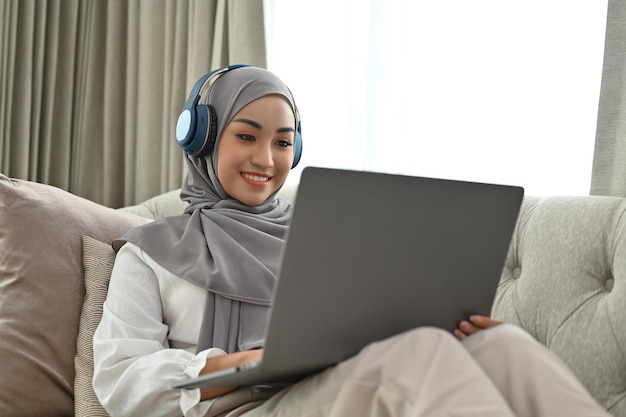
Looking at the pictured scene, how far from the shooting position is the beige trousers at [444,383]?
36.5 inches

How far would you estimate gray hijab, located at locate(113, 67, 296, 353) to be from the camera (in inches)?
58.8

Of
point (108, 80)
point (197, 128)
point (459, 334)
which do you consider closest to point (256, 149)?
point (197, 128)

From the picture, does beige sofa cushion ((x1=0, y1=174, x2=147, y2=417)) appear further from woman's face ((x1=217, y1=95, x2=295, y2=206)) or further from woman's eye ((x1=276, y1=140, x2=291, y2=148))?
woman's eye ((x1=276, y1=140, x2=291, y2=148))

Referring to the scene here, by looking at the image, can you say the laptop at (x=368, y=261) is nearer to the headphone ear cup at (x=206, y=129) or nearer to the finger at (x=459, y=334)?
the finger at (x=459, y=334)

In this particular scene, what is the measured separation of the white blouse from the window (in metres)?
0.93

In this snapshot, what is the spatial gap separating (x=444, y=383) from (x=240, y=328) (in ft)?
2.12

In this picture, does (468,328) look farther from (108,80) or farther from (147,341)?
(108,80)

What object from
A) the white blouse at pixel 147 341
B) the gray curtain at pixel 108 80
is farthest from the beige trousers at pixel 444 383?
the gray curtain at pixel 108 80

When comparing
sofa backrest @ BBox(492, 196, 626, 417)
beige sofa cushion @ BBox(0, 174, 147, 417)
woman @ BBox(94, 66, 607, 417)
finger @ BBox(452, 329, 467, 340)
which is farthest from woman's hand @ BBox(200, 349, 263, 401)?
sofa backrest @ BBox(492, 196, 626, 417)

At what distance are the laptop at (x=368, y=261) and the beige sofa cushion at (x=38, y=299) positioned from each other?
57cm

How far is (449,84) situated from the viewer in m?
2.12

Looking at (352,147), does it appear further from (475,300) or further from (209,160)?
(475,300)

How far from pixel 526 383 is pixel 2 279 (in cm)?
114

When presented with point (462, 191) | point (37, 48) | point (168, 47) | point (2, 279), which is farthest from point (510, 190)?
point (37, 48)
